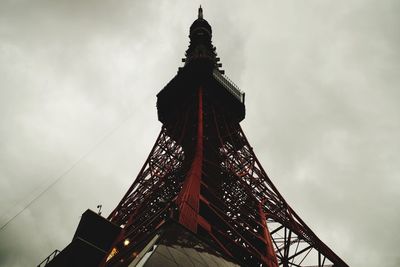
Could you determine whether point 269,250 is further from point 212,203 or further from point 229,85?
point 229,85

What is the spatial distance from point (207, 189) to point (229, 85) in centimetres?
1343

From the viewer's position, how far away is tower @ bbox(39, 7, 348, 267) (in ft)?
21.6

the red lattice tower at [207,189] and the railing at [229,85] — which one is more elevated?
the railing at [229,85]

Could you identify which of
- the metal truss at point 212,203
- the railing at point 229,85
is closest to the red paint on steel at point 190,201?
the metal truss at point 212,203

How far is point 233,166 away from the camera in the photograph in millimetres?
15125

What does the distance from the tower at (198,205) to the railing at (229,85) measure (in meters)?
0.10

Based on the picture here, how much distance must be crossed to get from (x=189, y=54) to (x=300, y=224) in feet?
54.4

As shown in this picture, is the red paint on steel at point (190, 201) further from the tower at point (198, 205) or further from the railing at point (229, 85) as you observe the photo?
the railing at point (229, 85)

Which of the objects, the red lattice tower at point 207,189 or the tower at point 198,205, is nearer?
the tower at point 198,205

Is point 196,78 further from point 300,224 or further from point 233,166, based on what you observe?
point 300,224

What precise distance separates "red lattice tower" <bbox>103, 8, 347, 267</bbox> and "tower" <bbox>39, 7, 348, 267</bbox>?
4 centimetres

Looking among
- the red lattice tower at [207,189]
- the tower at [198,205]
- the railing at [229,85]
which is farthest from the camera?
the railing at [229,85]

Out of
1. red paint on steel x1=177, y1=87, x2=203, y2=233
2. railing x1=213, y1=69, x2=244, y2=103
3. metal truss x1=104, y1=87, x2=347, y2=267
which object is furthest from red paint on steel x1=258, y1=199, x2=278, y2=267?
railing x1=213, y1=69, x2=244, y2=103

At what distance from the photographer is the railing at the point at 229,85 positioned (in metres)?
22.3
